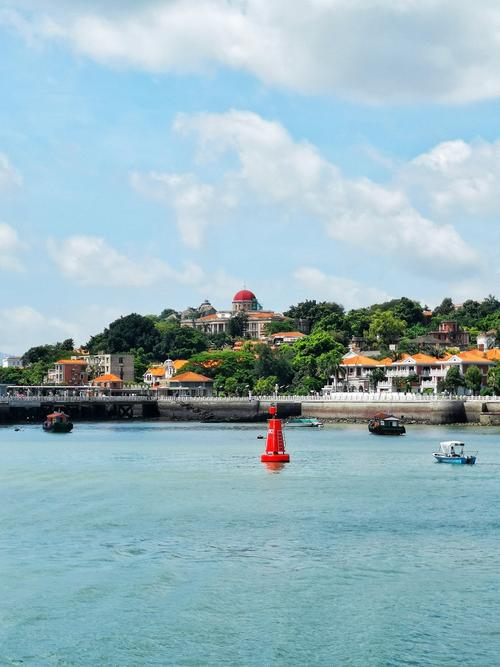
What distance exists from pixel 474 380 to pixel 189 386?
4999 cm

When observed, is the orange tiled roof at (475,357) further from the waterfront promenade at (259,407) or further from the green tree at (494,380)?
the waterfront promenade at (259,407)

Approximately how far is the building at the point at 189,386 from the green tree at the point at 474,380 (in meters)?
47.2

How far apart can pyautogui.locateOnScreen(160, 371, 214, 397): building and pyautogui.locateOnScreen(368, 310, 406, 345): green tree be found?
104ft

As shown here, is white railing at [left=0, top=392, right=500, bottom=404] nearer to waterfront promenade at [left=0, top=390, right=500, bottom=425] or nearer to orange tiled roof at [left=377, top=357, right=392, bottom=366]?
waterfront promenade at [left=0, top=390, right=500, bottom=425]

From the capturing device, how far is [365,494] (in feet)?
158

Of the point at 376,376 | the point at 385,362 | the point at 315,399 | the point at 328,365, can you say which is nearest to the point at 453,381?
the point at 315,399

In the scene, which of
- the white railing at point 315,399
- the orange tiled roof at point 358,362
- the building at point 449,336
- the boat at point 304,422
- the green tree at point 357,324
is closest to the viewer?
the boat at point 304,422

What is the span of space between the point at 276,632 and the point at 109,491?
25.4 meters

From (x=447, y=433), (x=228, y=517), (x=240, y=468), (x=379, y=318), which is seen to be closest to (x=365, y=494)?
(x=228, y=517)

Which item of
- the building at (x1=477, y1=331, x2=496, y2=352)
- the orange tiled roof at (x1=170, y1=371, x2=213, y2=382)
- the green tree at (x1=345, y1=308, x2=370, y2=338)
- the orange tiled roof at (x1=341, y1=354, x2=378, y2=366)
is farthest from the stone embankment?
the green tree at (x1=345, y1=308, x2=370, y2=338)

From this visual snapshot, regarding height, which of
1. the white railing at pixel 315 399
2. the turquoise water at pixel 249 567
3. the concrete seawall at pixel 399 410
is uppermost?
the white railing at pixel 315 399

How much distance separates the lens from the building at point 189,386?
164 metres

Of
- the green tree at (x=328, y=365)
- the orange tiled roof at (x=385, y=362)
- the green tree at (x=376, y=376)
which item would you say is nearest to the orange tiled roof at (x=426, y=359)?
the green tree at (x=376, y=376)

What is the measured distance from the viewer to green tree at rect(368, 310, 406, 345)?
7239 inches
